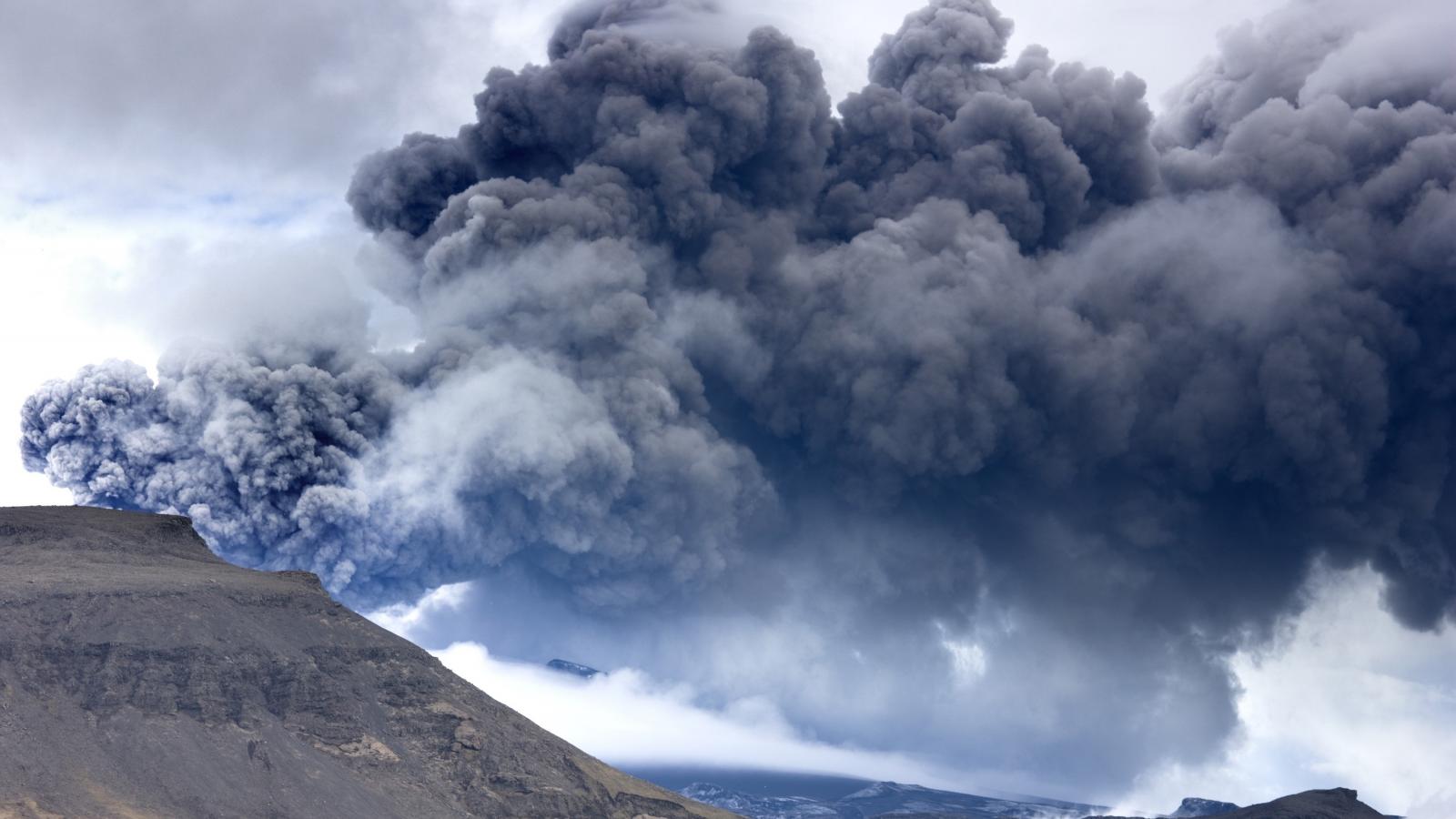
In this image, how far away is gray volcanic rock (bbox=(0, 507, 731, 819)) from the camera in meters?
→ 73.2

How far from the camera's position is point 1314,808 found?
111938 millimetres

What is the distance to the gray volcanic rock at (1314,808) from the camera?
4370 inches

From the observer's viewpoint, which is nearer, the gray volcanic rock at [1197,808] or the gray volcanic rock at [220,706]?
the gray volcanic rock at [220,706]

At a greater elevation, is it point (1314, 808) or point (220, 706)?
point (1314, 808)

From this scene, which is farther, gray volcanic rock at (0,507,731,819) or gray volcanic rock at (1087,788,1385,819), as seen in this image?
gray volcanic rock at (1087,788,1385,819)

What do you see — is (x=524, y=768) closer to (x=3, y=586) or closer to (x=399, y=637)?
(x=399, y=637)

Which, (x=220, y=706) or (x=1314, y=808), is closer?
(x=220, y=706)

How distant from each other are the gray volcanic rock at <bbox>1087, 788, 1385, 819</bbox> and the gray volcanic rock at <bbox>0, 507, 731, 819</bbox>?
4314 cm

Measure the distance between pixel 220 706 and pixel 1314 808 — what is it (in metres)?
71.4

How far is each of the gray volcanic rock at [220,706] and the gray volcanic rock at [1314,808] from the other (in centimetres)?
4314

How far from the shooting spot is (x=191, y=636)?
266 feet

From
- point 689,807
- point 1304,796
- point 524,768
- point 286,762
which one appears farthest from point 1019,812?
point 286,762

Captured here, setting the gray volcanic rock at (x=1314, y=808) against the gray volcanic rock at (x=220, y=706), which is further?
the gray volcanic rock at (x=1314, y=808)

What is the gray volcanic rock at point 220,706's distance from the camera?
240 feet
